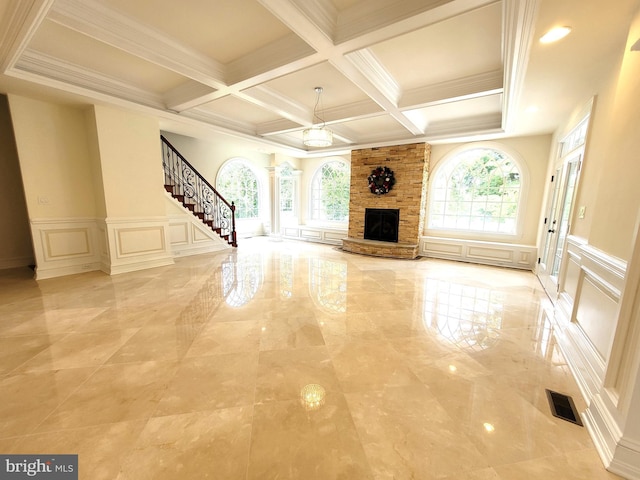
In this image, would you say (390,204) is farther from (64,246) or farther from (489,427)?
(64,246)

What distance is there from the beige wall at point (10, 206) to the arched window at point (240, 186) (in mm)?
3897

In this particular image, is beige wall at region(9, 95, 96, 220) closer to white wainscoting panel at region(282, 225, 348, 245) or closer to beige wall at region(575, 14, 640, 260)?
white wainscoting panel at region(282, 225, 348, 245)

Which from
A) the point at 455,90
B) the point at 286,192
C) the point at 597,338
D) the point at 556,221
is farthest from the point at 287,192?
the point at 597,338

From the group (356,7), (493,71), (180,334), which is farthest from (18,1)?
(493,71)

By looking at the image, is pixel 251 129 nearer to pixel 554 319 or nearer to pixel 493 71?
pixel 493 71

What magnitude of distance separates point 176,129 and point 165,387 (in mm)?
5292

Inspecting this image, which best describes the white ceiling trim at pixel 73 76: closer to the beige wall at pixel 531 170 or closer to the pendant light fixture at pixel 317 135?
the pendant light fixture at pixel 317 135

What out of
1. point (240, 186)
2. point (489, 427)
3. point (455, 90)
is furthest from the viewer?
point (240, 186)

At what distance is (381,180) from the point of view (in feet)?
21.3

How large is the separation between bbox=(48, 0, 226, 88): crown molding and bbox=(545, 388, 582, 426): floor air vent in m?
4.74

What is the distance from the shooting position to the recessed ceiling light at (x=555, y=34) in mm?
2098

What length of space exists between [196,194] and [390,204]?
509 cm

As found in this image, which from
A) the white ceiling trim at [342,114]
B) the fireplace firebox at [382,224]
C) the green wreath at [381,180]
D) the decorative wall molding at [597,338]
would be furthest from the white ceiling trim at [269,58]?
the fireplace firebox at [382,224]

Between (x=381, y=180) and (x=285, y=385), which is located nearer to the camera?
(x=285, y=385)
